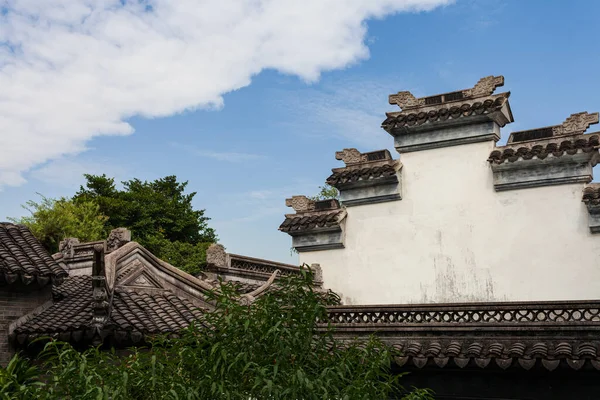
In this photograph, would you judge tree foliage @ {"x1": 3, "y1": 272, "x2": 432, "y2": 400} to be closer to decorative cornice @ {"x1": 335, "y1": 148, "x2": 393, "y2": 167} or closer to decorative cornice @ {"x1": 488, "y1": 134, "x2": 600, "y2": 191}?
decorative cornice @ {"x1": 488, "y1": 134, "x2": 600, "y2": 191}

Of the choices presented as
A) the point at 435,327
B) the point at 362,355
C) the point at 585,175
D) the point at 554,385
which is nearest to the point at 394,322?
the point at 435,327

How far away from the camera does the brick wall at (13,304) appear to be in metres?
12.7

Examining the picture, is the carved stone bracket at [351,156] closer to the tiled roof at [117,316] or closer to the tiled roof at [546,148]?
the tiled roof at [546,148]

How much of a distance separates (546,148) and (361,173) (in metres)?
4.74

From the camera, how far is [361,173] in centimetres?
1764

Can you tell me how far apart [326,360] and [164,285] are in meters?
8.68

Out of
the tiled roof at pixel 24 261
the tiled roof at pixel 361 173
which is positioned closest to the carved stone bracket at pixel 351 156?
the tiled roof at pixel 361 173

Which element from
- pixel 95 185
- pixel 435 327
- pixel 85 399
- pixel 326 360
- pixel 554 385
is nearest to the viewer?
pixel 85 399

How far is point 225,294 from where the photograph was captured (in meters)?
7.36

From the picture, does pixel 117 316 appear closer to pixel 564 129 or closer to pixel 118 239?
pixel 118 239

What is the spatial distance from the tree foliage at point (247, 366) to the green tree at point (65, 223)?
→ 1027 inches

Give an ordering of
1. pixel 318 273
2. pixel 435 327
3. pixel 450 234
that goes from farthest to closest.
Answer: pixel 318 273
pixel 450 234
pixel 435 327

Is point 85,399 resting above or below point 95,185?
below

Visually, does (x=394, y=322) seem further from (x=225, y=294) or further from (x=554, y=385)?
(x=225, y=294)
